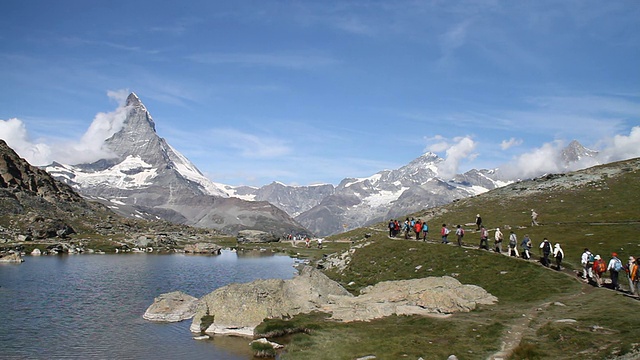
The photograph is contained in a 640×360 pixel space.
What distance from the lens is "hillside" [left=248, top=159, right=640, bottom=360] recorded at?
1126 inches

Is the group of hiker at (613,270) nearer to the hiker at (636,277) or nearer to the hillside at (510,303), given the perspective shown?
the hiker at (636,277)

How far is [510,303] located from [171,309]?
122 ft

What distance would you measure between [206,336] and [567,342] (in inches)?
1216

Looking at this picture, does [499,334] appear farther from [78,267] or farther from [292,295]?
[78,267]

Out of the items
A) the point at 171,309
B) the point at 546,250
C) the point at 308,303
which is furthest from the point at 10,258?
the point at 546,250

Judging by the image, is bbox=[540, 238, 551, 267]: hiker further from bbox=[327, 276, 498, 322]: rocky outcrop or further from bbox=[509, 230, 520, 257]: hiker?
bbox=[327, 276, 498, 322]: rocky outcrop

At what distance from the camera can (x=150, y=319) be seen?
49.8 meters

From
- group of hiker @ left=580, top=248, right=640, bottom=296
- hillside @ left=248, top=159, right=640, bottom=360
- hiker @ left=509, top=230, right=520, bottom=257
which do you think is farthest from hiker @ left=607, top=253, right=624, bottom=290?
hiker @ left=509, top=230, right=520, bottom=257

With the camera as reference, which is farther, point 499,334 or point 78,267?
point 78,267

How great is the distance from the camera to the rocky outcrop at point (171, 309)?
50.0 m

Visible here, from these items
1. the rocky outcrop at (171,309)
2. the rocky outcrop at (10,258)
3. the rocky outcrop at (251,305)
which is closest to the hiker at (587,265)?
the rocky outcrop at (251,305)

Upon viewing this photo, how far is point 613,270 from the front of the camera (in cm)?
4162

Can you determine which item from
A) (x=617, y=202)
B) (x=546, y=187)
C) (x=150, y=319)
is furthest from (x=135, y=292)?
(x=546, y=187)

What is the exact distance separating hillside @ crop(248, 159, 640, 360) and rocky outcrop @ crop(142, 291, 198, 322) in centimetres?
1539
